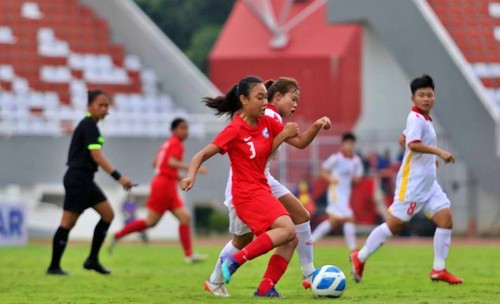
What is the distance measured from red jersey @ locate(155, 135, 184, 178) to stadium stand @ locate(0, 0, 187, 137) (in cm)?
1226

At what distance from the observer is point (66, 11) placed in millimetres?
36125

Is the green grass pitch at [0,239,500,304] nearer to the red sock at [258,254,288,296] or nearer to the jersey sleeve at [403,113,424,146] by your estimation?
the red sock at [258,254,288,296]

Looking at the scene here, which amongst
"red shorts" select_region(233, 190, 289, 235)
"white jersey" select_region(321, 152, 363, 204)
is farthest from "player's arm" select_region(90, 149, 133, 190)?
"white jersey" select_region(321, 152, 363, 204)

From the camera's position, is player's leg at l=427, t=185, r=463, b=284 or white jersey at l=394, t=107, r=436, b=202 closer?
white jersey at l=394, t=107, r=436, b=202

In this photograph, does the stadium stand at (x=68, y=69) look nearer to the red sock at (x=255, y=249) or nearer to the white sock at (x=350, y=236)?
the white sock at (x=350, y=236)

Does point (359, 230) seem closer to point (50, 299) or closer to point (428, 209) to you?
point (428, 209)

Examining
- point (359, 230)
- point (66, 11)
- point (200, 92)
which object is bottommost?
point (359, 230)

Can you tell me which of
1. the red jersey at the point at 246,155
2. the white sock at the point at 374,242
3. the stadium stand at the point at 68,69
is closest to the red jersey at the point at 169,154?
the white sock at the point at 374,242

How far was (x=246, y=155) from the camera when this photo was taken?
11.4 m

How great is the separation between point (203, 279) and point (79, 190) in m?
1.90

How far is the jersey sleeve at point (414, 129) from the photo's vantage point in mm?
13234

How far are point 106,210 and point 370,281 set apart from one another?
348 cm

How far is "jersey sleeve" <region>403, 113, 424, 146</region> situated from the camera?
13234 mm

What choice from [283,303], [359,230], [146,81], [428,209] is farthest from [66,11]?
[283,303]
